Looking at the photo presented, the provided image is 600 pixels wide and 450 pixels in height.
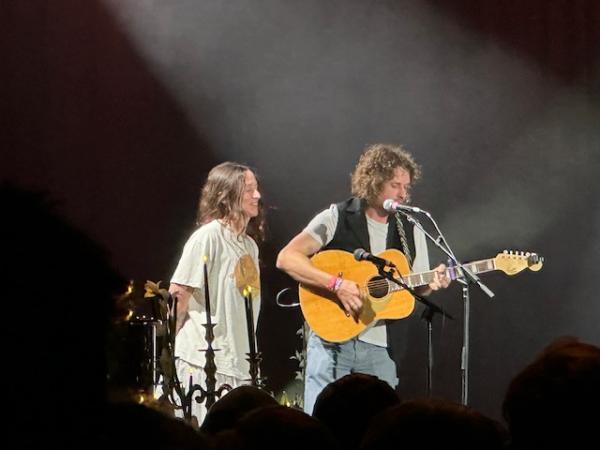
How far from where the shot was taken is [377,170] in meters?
5.41

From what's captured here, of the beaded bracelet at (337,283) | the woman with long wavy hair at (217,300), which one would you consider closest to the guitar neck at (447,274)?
the beaded bracelet at (337,283)

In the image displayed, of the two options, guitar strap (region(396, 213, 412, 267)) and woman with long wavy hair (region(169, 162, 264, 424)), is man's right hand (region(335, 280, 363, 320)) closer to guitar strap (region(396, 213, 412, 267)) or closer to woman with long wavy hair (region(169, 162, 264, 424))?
guitar strap (region(396, 213, 412, 267))

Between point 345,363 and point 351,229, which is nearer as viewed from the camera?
point 345,363

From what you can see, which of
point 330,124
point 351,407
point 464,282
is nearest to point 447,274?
point 464,282

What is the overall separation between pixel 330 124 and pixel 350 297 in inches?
77.3

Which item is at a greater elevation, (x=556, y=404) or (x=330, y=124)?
(x=330, y=124)

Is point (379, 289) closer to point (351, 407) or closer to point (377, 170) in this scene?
point (377, 170)

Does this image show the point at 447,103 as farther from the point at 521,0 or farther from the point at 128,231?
the point at 128,231

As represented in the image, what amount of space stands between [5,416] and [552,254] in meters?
5.91

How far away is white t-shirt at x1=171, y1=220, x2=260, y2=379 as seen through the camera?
465 centimetres

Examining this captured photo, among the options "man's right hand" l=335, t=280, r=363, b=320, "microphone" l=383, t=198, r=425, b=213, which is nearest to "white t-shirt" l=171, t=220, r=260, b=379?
"man's right hand" l=335, t=280, r=363, b=320

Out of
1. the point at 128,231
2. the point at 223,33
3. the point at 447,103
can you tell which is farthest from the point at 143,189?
the point at 447,103

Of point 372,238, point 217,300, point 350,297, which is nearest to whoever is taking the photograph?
point 217,300

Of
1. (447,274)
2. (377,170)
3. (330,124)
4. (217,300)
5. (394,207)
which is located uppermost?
(330,124)
